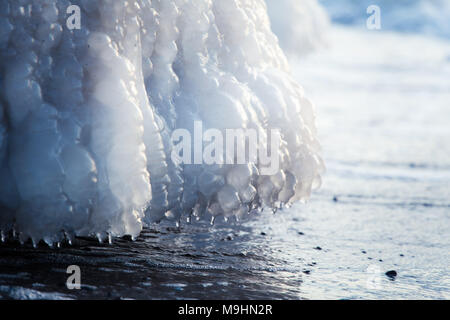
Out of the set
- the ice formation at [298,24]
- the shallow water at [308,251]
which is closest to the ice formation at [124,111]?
the shallow water at [308,251]

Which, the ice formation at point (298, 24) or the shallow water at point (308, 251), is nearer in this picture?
the shallow water at point (308, 251)

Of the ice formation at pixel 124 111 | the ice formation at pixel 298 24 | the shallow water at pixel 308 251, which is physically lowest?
the shallow water at pixel 308 251

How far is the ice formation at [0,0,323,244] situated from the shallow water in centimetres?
16

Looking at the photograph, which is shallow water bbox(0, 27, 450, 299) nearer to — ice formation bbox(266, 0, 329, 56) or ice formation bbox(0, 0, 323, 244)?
ice formation bbox(0, 0, 323, 244)

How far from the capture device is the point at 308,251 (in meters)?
2.76

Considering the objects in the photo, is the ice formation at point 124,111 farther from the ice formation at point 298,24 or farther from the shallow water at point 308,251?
the ice formation at point 298,24

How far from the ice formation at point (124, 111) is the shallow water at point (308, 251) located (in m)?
0.16

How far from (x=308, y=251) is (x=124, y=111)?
1017 mm

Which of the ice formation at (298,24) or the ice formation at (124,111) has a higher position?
the ice formation at (298,24)

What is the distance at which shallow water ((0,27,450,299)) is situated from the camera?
7.18ft

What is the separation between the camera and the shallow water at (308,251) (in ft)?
7.18

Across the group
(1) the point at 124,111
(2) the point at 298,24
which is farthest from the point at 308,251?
(2) the point at 298,24

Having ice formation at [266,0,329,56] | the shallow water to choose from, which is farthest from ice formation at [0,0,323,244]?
ice formation at [266,0,329,56]

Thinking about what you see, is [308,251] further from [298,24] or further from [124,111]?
[298,24]
